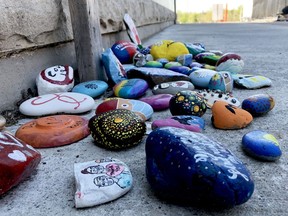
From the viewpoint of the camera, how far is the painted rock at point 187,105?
4.67 feet

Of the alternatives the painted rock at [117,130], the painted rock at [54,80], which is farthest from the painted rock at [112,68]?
the painted rock at [117,130]

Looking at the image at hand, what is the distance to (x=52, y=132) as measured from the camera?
1.28m

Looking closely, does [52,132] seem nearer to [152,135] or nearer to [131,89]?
[152,135]

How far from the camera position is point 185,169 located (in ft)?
2.64

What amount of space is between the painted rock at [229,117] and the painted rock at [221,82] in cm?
49

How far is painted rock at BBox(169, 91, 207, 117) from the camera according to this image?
1.42m

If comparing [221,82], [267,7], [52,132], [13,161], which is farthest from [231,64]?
[267,7]

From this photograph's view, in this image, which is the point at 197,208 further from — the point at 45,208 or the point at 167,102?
the point at 167,102

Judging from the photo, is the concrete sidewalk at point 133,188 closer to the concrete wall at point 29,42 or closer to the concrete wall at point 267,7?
the concrete wall at point 29,42

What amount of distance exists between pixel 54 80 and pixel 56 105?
0.97ft

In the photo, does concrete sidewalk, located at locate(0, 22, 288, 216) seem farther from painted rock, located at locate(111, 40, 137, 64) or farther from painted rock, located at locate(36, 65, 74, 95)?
painted rock, located at locate(111, 40, 137, 64)

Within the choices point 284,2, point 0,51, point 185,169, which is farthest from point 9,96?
point 284,2

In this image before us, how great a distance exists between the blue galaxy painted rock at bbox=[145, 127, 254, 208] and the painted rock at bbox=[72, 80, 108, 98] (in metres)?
1.04

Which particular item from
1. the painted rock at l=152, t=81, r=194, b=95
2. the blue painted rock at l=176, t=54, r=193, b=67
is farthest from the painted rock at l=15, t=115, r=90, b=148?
the blue painted rock at l=176, t=54, r=193, b=67
